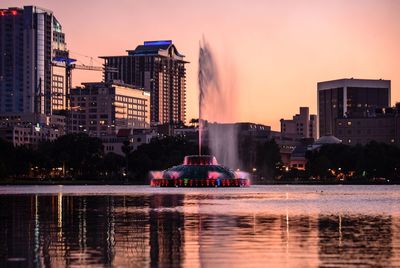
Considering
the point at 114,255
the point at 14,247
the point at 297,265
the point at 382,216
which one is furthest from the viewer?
the point at 382,216

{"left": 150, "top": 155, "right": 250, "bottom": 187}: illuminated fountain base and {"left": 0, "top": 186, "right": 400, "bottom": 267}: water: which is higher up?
{"left": 150, "top": 155, "right": 250, "bottom": 187}: illuminated fountain base

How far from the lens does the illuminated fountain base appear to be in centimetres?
19125

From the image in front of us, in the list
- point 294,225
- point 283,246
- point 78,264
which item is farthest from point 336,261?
point 294,225

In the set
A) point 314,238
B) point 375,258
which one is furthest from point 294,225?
point 375,258

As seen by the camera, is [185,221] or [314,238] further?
[185,221]

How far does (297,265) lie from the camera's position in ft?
115

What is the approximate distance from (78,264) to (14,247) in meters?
6.95

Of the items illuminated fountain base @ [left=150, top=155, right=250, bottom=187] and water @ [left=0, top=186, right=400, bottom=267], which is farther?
illuminated fountain base @ [left=150, top=155, right=250, bottom=187]

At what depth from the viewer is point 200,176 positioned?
192 m

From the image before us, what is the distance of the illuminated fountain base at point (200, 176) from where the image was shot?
191m

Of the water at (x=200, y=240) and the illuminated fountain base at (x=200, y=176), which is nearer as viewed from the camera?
the water at (x=200, y=240)

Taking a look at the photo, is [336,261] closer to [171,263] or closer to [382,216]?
[171,263]

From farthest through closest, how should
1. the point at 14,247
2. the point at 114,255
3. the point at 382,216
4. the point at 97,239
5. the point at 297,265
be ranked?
the point at 382,216 < the point at 97,239 < the point at 14,247 < the point at 114,255 < the point at 297,265

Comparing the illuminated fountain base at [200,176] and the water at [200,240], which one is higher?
the illuminated fountain base at [200,176]
